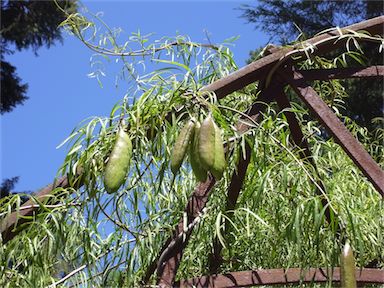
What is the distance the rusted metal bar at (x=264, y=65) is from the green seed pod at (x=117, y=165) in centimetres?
25

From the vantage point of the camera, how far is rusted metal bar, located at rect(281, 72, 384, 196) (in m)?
1.36

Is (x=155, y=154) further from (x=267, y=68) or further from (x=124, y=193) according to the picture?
(x=267, y=68)

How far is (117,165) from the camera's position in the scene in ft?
3.76

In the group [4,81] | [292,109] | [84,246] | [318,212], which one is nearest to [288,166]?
[292,109]

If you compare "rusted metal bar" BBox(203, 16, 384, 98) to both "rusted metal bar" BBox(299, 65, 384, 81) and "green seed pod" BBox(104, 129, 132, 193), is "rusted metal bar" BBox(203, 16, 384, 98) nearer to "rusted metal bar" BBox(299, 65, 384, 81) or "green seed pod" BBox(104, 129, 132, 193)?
"rusted metal bar" BBox(299, 65, 384, 81)

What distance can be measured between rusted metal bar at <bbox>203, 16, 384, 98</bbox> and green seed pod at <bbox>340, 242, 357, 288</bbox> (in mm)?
359

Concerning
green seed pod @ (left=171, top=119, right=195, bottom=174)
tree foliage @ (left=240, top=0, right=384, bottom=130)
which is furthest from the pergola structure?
tree foliage @ (left=240, top=0, right=384, bottom=130)

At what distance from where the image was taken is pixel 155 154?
1383mm

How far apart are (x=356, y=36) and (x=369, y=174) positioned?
0.29 m

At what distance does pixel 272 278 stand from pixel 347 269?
0.28 m

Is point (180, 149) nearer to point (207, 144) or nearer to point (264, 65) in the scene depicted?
point (207, 144)

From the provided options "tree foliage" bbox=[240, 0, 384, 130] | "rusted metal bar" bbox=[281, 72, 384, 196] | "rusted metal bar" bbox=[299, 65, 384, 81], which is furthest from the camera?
"tree foliage" bbox=[240, 0, 384, 130]

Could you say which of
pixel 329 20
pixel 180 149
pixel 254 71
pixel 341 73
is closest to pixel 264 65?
pixel 254 71

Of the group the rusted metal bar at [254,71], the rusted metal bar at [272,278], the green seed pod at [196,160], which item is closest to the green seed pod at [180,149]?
the green seed pod at [196,160]
